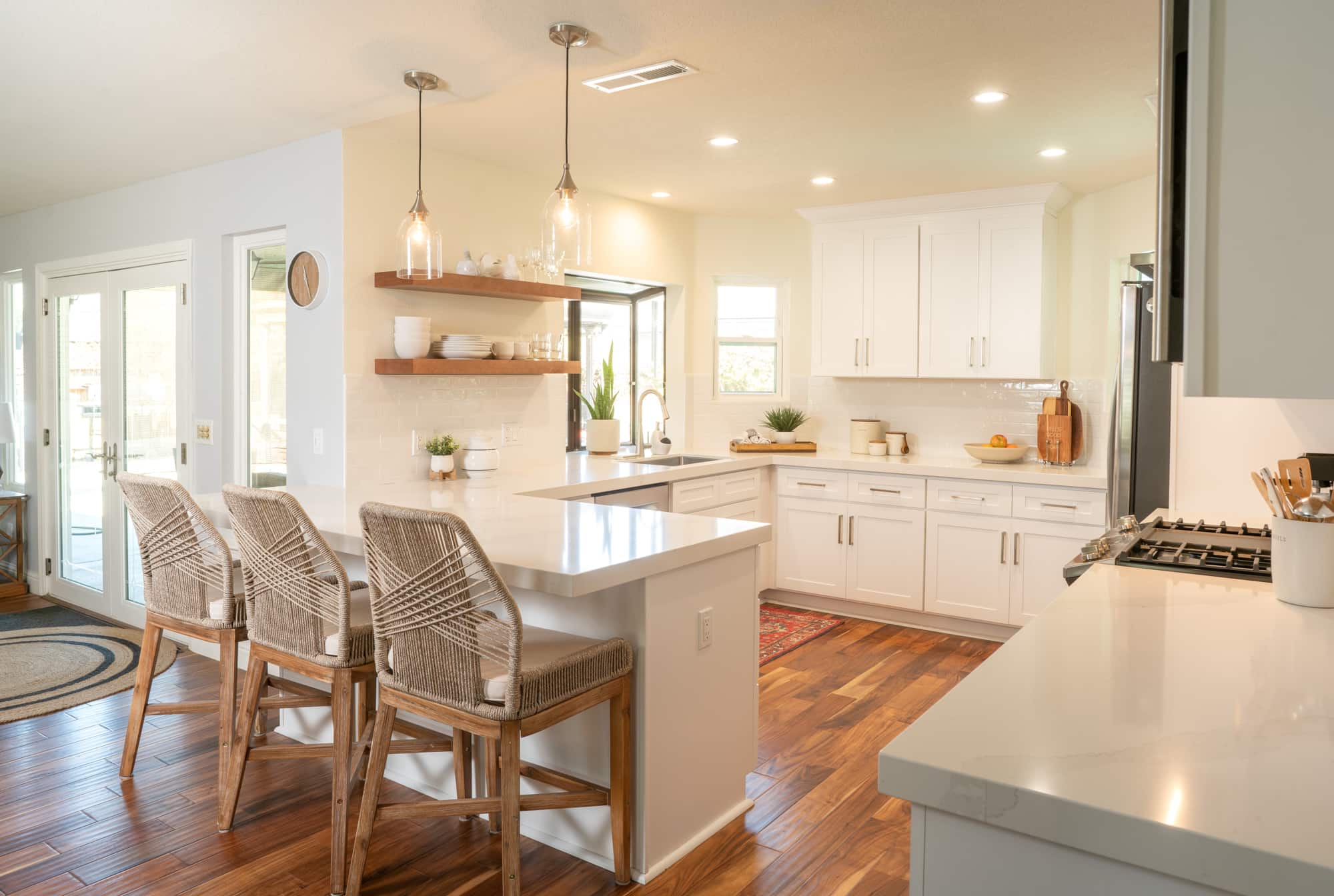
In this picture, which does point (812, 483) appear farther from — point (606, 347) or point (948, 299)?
point (606, 347)

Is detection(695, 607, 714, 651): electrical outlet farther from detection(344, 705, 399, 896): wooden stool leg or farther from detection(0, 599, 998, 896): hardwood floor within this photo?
detection(344, 705, 399, 896): wooden stool leg

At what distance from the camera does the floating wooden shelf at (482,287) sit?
382 centimetres

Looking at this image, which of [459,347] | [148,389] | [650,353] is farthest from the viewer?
[650,353]

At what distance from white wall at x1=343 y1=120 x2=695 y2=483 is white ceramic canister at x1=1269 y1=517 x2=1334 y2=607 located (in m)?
2.68

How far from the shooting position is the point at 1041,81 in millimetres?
3141

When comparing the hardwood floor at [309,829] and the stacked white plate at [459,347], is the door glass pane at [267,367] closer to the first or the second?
the stacked white plate at [459,347]

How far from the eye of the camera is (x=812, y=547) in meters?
5.32

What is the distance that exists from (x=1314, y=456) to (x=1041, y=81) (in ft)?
5.01

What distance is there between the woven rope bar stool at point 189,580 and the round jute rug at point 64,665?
114 centimetres

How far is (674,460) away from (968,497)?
164cm

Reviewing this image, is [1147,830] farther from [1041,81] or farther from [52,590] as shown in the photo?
[52,590]

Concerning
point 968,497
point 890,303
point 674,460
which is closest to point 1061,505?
point 968,497


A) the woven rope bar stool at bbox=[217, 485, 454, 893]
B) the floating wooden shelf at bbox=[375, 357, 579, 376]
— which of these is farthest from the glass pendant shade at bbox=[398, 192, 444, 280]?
the woven rope bar stool at bbox=[217, 485, 454, 893]

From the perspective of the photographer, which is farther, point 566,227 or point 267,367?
point 267,367
